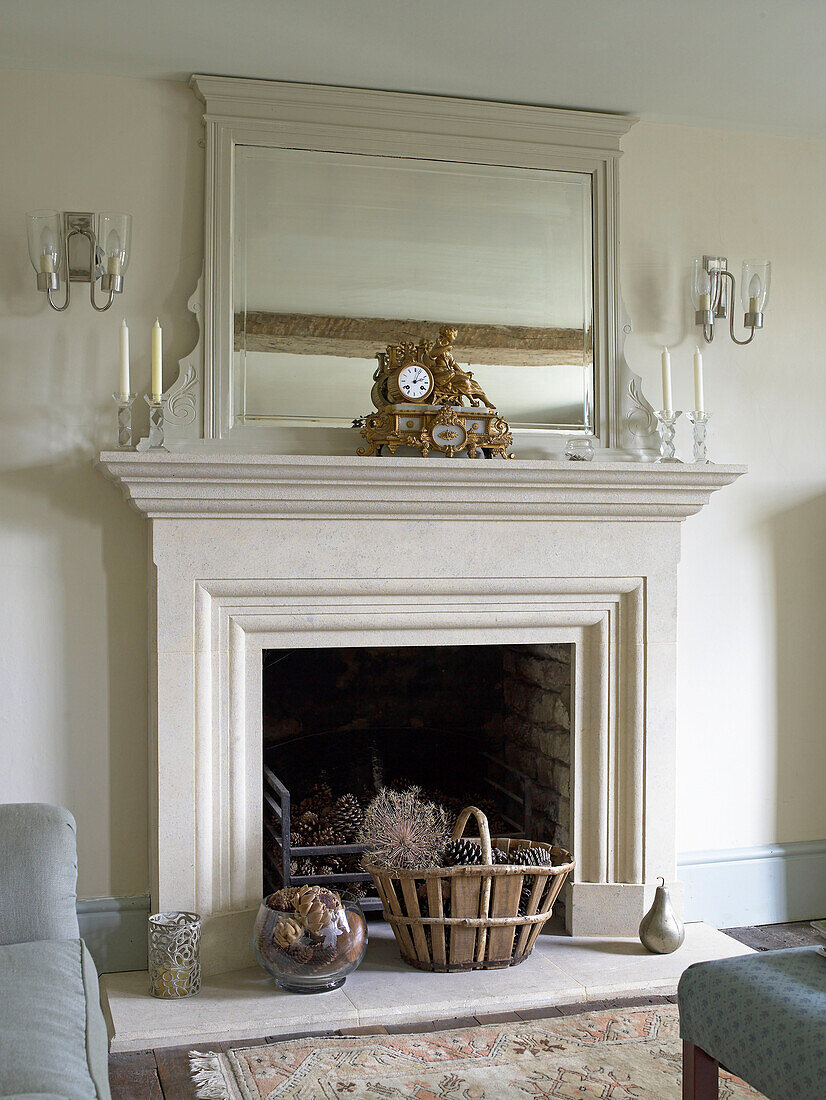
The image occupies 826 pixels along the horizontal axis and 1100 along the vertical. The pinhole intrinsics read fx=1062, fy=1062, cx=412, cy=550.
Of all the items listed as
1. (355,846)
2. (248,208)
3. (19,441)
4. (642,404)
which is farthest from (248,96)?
(355,846)

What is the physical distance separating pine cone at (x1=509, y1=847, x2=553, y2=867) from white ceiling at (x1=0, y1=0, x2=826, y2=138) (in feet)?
7.08

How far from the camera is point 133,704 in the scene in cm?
294

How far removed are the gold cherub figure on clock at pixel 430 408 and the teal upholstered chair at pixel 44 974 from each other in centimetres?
→ 135

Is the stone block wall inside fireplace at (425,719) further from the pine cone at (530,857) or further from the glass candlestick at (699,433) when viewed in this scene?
the glass candlestick at (699,433)

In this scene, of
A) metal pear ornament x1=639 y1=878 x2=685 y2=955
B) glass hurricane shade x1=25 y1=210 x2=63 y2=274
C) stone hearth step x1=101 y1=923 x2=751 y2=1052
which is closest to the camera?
stone hearth step x1=101 y1=923 x2=751 y2=1052

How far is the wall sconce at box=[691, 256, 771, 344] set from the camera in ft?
10.7

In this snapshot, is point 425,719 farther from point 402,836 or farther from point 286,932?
point 286,932

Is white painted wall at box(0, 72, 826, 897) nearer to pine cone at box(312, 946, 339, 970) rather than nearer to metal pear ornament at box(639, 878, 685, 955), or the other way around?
metal pear ornament at box(639, 878, 685, 955)

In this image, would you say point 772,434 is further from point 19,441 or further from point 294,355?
point 19,441

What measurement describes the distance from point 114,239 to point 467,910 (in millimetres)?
2000

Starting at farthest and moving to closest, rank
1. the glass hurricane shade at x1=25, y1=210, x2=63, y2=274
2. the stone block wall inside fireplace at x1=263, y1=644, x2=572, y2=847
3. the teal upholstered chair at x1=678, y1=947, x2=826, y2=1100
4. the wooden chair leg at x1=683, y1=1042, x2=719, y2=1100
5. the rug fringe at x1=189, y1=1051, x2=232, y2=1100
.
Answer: the stone block wall inside fireplace at x1=263, y1=644, x2=572, y2=847, the glass hurricane shade at x1=25, y1=210, x2=63, y2=274, the rug fringe at x1=189, y1=1051, x2=232, y2=1100, the wooden chair leg at x1=683, y1=1042, x2=719, y2=1100, the teal upholstered chair at x1=678, y1=947, x2=826, y2=1100

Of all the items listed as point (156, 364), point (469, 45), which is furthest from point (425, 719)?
point (469, 45)

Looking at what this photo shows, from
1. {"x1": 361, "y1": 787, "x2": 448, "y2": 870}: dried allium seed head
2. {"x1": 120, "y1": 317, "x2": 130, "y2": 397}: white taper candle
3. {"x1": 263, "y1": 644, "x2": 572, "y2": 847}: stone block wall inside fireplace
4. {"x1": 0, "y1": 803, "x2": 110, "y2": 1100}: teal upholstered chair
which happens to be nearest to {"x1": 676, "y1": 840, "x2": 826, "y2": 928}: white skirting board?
{"x1": 263, "y1": 644, "x2": 572, "y2": 847}: stone block wall inside fireplace

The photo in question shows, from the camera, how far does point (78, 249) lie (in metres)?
2.84
